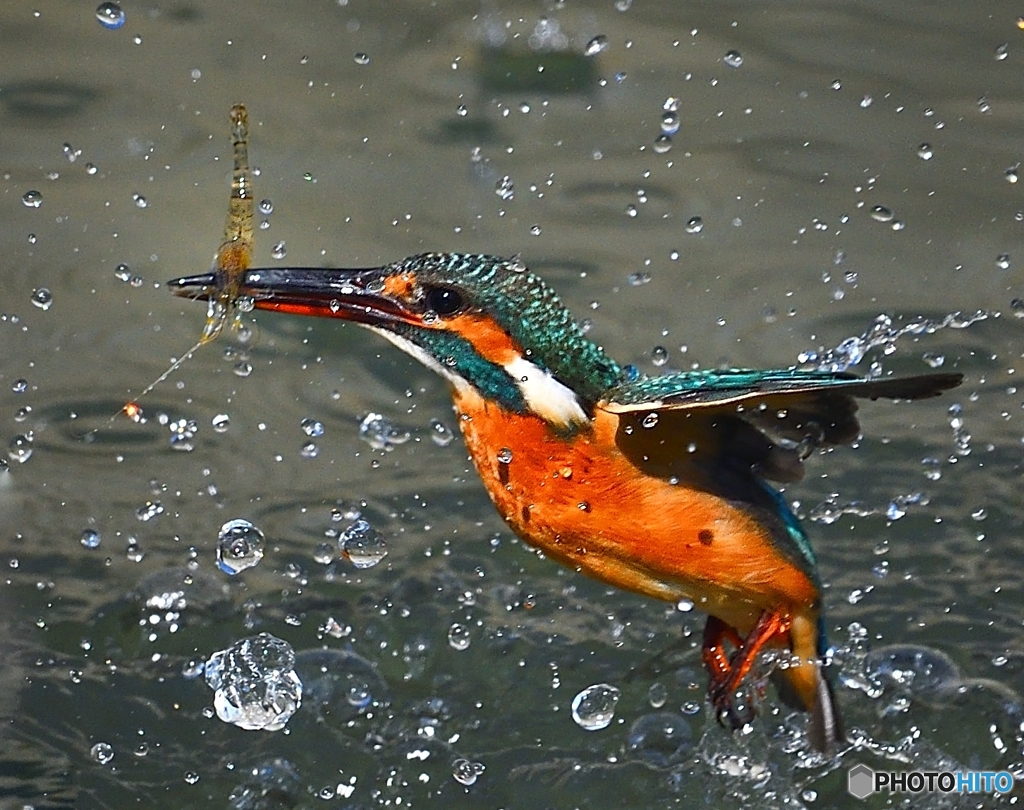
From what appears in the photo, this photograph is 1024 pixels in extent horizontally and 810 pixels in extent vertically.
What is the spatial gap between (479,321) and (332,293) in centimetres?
19

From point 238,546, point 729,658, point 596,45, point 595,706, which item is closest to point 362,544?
point 238,546

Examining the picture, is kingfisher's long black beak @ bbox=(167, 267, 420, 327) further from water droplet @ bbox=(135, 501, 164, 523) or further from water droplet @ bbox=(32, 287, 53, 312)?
water droplet @ bbox=(32, 287, 53, 312)

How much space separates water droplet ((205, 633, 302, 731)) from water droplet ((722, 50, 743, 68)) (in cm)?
169

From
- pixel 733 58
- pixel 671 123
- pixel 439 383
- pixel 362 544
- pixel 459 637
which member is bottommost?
pixel 459 637

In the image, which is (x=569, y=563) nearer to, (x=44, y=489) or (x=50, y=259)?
(x=44, y=489)

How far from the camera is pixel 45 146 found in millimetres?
3053

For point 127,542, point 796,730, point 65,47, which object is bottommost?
point 796,730

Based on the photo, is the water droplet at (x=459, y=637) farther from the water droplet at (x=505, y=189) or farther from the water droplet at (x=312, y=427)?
the water droplet at (x=505, y=189)

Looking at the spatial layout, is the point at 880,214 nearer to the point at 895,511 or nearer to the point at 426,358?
the point at 895,511

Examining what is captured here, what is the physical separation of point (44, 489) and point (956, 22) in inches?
86.3

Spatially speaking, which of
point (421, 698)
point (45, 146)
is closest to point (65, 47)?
point (45, 146)

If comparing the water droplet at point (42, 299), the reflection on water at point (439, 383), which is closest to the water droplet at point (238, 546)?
the reflection on water at point (439, 383)

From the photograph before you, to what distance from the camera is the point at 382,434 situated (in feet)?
9.12

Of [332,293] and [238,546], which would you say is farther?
[238,546]
